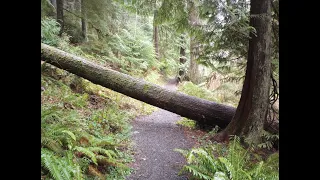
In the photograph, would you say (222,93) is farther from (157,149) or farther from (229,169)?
(229,169)

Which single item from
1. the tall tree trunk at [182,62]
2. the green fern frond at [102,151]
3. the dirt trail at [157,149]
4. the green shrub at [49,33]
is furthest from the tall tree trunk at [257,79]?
the tall tree trunk at [182,62]

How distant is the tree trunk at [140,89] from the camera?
812cm

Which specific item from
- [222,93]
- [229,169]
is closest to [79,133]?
[229,169]

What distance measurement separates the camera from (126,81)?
8.53m

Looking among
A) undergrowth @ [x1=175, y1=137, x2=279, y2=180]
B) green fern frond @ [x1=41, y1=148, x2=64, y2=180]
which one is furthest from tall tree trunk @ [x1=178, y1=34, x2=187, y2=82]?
green fern frond @ [x1=41, y1=148, x2=64, y2=180]

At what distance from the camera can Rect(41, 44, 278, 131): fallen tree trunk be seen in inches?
320

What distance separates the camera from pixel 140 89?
841 centimetres

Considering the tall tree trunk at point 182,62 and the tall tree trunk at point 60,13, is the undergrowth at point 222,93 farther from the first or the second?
the tall tree trunk at point 60,13

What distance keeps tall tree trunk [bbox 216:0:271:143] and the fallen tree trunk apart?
1.50 meters

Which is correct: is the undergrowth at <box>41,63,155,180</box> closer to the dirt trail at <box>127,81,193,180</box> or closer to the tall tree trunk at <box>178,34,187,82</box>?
the dirt trail at <box>127,81,193,180</box>
